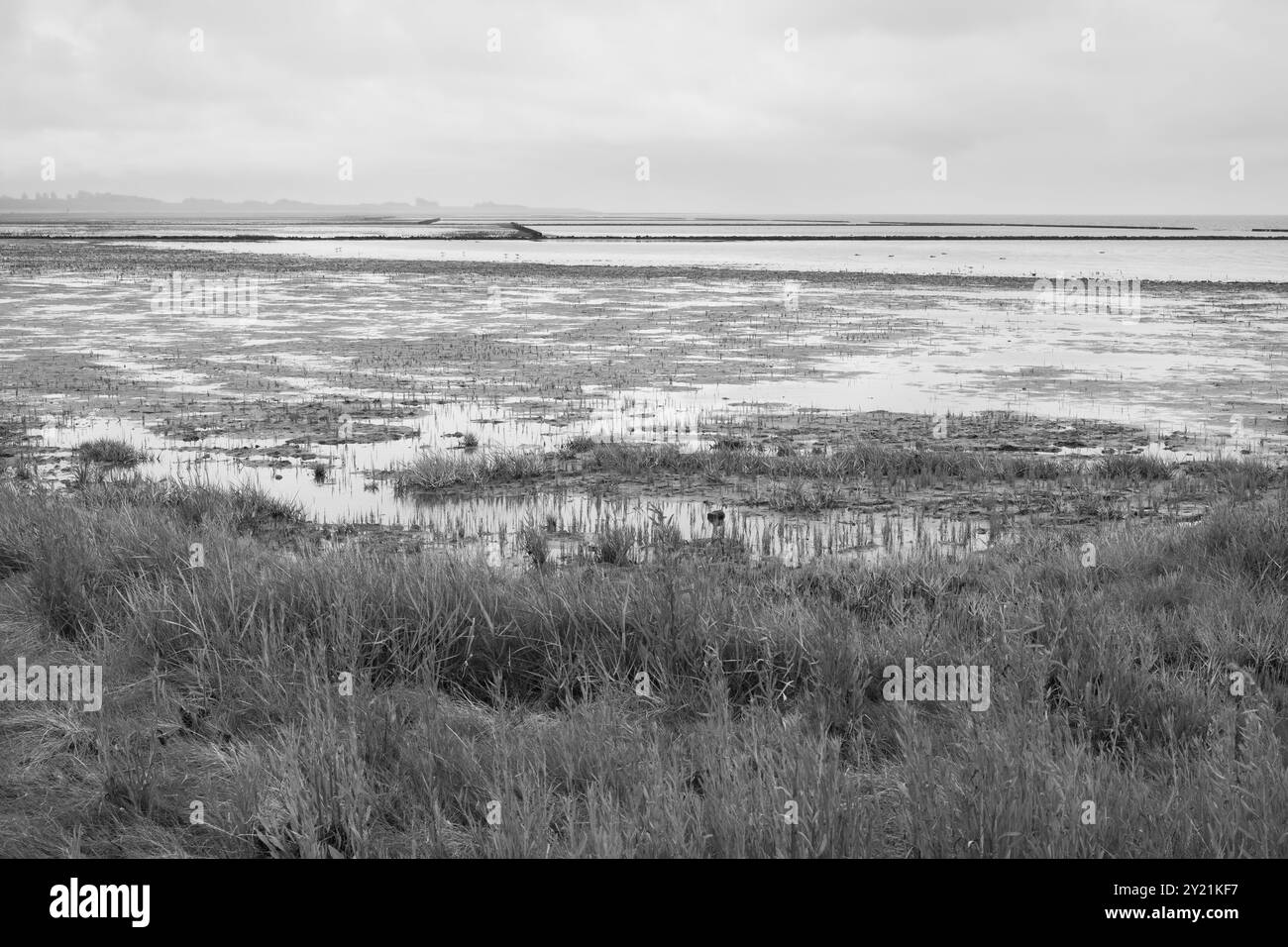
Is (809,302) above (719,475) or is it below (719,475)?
above

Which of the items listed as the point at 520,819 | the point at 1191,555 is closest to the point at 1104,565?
the point at 1191,555

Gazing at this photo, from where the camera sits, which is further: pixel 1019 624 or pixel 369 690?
pixel 1019 624

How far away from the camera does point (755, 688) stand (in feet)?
20.2

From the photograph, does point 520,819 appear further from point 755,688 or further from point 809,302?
point 809,302

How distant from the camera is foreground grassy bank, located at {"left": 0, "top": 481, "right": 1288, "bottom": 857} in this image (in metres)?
4.08

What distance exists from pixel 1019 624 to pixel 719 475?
633 cm

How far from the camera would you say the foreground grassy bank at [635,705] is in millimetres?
4078

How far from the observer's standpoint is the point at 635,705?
5789 mm
